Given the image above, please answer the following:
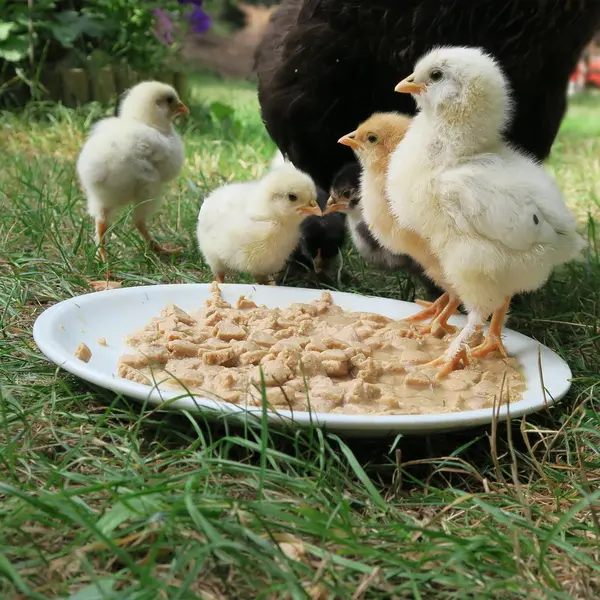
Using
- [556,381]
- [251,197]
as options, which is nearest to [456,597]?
[556,381]

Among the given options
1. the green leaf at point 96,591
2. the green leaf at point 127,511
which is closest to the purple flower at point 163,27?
the green leaf at point 127,511

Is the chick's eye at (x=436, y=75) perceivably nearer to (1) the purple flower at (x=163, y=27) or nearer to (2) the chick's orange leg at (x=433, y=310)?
(2) the chick's orange leg at (x=433, y=310)

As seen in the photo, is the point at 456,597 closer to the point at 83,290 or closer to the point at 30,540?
the point at 30,540

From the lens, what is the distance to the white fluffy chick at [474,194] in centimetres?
141

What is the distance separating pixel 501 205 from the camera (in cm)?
139

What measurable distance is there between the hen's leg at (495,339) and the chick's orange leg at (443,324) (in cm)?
13

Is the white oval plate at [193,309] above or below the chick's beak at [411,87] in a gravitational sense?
below

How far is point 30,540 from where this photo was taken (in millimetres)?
A: 938

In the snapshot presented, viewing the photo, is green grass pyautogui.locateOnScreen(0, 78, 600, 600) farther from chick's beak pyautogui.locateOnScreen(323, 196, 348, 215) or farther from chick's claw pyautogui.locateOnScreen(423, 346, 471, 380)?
chick's beak pyautogui.locateOnScreen(323, 196, 348, 215)

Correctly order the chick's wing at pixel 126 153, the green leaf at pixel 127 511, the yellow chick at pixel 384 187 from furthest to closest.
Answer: the chick's wing at pixel 126 153
the yellow chick at pixel 384 187
the green leaf at pixel 127 511

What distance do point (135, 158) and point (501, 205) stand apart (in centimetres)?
115

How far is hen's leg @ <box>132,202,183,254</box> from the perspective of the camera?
2270mm

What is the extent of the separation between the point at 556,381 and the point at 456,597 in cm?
62

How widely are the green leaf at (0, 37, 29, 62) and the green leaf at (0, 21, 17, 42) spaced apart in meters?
0.03
